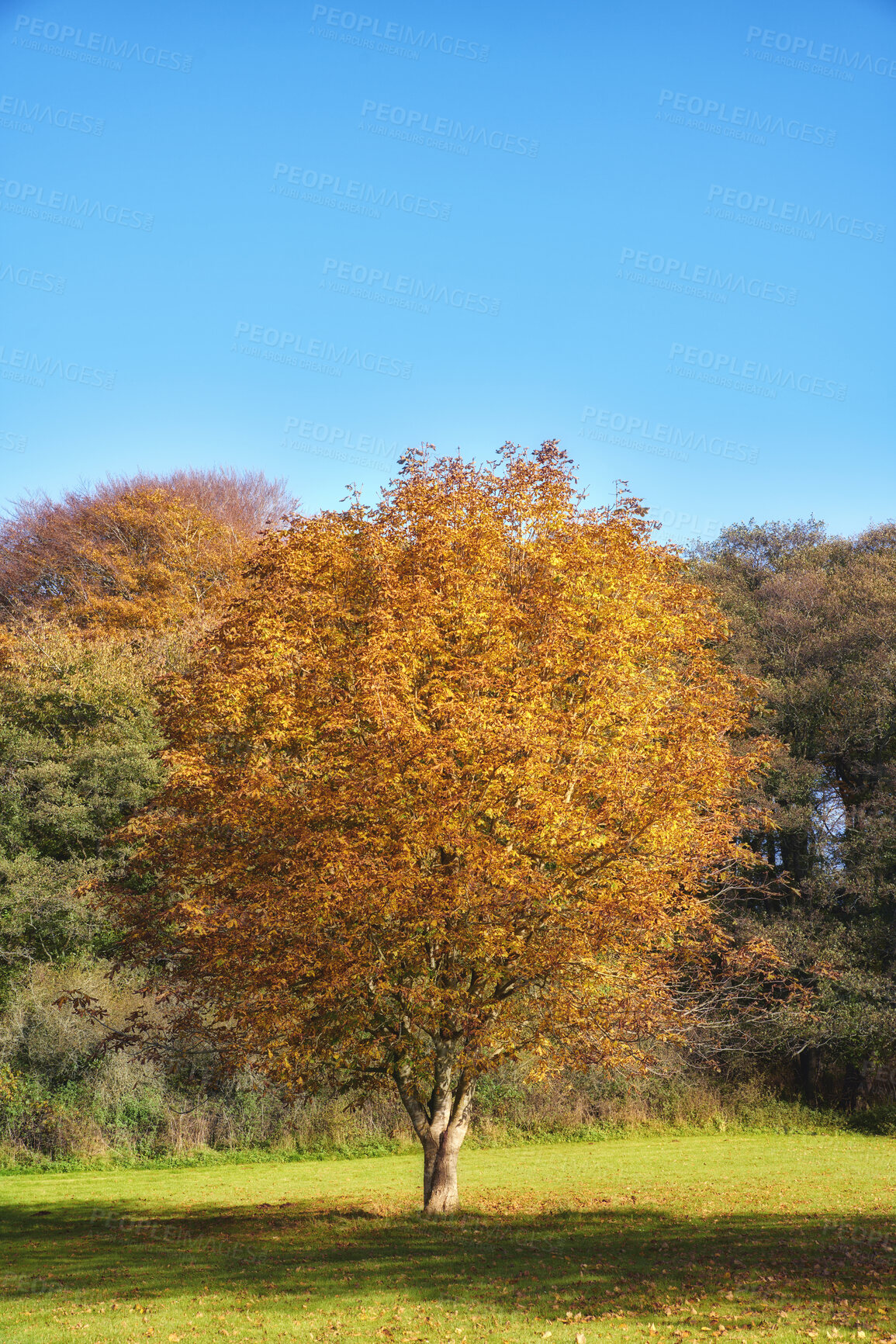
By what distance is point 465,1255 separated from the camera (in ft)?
40.6

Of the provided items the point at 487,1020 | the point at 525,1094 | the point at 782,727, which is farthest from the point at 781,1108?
the point at 487,1020

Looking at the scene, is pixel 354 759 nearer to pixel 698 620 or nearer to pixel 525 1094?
pixel 698 620

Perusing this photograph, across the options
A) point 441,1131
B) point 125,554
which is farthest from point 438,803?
point 125,554

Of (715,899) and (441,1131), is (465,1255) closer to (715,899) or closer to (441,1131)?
(441,1131)

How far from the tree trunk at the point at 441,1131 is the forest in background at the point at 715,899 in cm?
942

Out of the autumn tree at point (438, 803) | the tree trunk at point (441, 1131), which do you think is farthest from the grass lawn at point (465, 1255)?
the autumn tree at point (438, 803)

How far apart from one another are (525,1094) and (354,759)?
1909 centimetres

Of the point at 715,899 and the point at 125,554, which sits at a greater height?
the point at 125,554

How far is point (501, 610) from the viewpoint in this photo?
13.7 meters

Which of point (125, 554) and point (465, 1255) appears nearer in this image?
point (465, 1255)

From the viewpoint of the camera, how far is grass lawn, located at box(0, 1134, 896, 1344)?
9.33 meters

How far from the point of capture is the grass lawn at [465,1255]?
933 cm

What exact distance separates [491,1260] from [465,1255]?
0.46 meters

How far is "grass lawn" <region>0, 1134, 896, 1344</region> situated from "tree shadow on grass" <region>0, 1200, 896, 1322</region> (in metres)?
0.05
